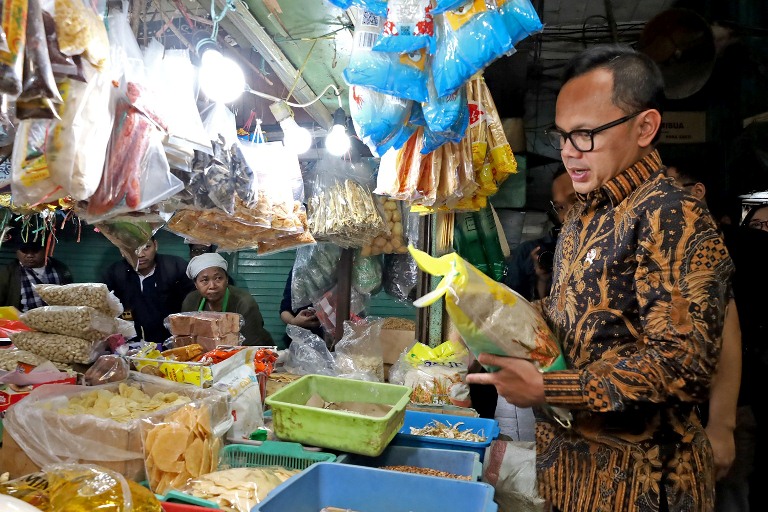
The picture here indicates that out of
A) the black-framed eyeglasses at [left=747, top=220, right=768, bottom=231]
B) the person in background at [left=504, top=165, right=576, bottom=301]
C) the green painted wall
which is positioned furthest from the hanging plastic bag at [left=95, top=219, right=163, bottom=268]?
the green painted wall

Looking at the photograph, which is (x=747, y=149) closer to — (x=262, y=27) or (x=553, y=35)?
(x=553, y=35)

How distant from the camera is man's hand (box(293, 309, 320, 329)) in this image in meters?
4.77

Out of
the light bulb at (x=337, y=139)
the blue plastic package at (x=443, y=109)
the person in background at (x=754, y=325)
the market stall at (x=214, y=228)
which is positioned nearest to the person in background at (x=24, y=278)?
the market stall at (x=214, y=228)

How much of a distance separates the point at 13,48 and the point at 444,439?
182cm

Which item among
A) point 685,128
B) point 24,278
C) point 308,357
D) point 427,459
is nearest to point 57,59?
point 427,459

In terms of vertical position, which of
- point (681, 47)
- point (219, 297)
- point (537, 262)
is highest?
point (681, 47)

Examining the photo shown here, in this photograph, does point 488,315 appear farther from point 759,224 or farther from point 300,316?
point 300,316

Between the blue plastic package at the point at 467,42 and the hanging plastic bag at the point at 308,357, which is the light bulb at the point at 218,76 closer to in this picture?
the blue plastic package at the point at 467,42

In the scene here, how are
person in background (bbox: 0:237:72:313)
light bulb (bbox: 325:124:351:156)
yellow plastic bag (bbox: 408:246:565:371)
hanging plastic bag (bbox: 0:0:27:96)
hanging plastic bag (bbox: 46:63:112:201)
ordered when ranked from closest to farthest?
hanging plastic bag (bbox: 0:0:27:96), yellow plastic bag (bbox: 408:246:565:371), hanging plastic bag (bbox: 46:63:112:201), light bulb (bbox: 325:124:351:156), person in background (bbox: 0:237:72:313)

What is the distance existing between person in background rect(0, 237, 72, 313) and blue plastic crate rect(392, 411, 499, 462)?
4.36 meters

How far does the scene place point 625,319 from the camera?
4.28 ft

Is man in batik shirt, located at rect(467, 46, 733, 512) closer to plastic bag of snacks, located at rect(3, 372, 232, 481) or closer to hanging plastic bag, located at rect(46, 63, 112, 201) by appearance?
plastic bag of snacks, located at rect(3, 372, 232, 481)

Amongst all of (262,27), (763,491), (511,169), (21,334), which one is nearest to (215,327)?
(21,334)

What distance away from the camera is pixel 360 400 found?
2180 mm
